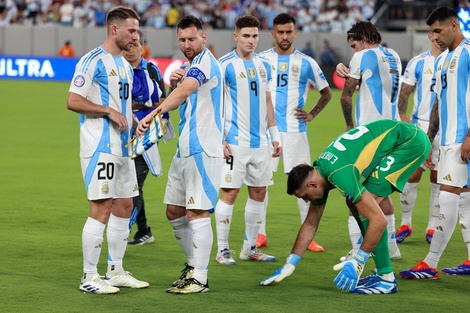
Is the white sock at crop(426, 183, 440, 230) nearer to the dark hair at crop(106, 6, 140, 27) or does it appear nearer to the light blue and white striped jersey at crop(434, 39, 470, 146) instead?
the light blue and white striped jersey at crop(434, 39, 470, 146)

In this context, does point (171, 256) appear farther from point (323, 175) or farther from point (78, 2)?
point (78, 2)

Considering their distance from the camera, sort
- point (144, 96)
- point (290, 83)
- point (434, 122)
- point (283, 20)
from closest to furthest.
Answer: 1. point (434, 122)
2. point (144, 96)
3. point (283, 20)
4. point (290, 83)

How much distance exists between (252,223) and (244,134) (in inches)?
34.9

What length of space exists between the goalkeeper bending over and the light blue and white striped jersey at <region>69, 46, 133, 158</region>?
4.86 ft

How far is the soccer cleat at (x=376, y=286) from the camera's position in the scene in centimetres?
714

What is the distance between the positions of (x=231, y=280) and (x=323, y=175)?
1402 millimetres

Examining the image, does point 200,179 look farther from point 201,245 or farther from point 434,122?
point 434,122

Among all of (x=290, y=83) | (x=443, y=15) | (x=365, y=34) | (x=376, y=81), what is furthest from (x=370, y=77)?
(x=443, y=15)

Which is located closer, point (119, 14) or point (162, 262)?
point (119, 14)

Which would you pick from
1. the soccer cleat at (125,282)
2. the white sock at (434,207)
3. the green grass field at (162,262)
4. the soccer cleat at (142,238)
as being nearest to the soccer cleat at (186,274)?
the green grass field at (162,262)

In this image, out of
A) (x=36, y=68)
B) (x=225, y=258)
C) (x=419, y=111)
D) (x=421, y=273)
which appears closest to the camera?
(x=421, y=273)

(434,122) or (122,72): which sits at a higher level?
(122,72)

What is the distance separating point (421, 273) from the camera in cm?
775

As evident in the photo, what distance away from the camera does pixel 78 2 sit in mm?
36469
